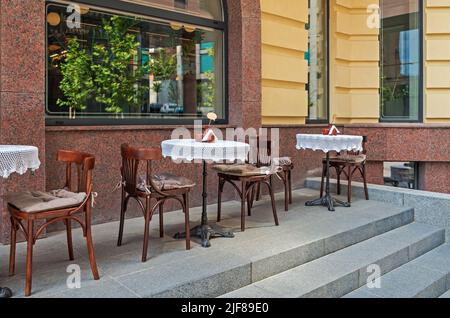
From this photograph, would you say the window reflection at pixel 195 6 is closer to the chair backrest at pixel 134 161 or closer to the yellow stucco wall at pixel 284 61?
the yellow stucco wall at pixel 284 61

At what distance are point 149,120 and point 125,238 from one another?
157 centimetres

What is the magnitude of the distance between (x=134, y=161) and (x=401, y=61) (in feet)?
18.3

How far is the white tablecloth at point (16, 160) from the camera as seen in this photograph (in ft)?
7.91

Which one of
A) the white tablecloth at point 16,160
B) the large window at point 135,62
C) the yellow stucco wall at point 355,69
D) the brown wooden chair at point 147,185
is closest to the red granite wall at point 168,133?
the large window at point 135,62

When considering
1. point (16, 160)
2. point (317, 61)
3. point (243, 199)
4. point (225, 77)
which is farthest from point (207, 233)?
point (317, 61)

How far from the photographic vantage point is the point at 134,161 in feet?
10.5

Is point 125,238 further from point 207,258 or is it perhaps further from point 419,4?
point 419,4

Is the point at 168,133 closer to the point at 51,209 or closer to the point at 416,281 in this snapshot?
the point at 51,209

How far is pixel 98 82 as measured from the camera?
4426 mm

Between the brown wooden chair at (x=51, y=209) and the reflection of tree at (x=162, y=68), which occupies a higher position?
the reflection of tree at (x=162, y=68)

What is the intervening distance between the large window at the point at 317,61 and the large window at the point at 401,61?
1.04 meters

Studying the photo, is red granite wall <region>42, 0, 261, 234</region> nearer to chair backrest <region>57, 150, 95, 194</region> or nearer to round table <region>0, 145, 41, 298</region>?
chair backrest <region>57, 150, 95, 194</region>

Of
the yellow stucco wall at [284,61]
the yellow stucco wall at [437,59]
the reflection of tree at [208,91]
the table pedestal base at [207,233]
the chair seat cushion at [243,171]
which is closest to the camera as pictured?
the table pedestal base at [207,233]
